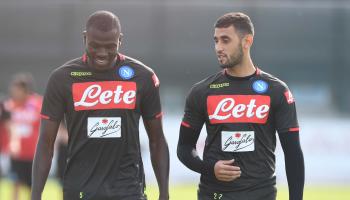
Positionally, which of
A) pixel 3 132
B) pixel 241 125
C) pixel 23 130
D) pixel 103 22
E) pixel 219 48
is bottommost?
pixel 3 132

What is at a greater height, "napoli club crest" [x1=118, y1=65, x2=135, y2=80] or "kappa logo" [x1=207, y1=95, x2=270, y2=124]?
"napoli club crest" [x1=118, y1=65, x2=135, y2=80]

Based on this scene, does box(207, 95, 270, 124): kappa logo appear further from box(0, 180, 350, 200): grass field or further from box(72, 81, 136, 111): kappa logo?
box(0, 180, 350, 200): grass field

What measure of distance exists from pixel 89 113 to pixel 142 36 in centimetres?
1469

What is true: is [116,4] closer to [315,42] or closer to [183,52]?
[183,52]

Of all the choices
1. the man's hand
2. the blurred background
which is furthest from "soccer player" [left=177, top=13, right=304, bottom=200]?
the blurred background

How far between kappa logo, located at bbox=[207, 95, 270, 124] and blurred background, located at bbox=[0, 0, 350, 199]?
532 inches

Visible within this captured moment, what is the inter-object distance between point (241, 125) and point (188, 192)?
10423 millimetres

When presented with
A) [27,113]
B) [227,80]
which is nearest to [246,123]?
[227,80]

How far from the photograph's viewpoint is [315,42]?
20.2m

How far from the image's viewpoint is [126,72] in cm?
585

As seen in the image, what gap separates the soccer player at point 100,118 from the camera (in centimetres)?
569

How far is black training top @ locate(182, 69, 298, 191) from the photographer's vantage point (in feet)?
19.1

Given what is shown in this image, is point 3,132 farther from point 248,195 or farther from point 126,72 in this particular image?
point 248,195

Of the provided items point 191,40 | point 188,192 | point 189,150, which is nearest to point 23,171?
point 188,192
